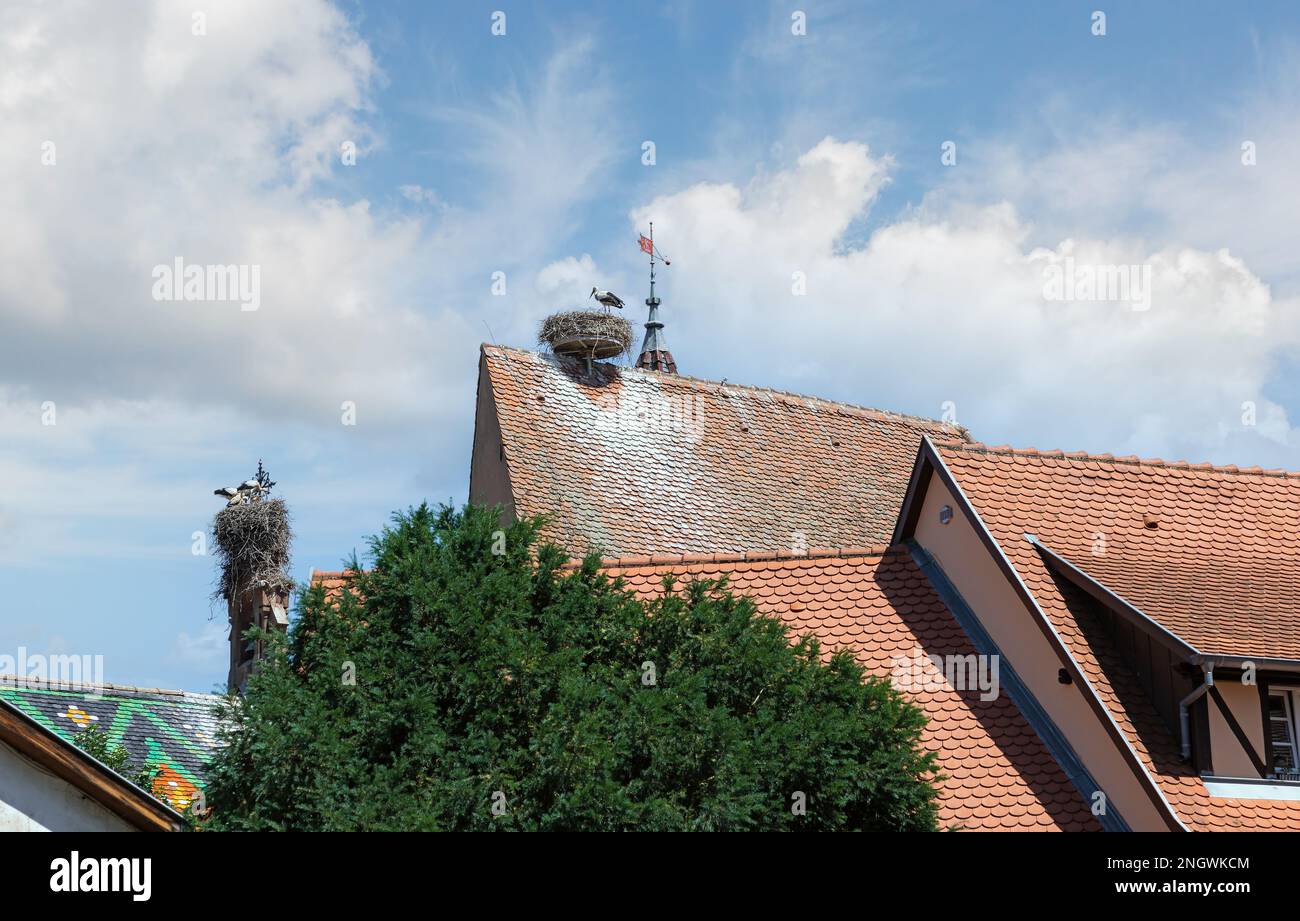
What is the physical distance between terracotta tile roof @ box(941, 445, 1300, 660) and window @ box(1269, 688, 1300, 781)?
→ 2.25 ft

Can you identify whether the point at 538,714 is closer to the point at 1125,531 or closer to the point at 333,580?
the point at 333,580

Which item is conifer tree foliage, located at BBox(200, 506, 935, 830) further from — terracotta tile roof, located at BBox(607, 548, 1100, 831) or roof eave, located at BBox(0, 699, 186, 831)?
terracotta tile roof, located at BBox(607, 548, 1100, 831)

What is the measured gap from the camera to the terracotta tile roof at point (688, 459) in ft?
72.9

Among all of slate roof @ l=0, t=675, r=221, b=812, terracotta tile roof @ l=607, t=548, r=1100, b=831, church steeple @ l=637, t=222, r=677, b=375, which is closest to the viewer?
terracotta tile roof @ l=607, t=548, r=1100, b=831

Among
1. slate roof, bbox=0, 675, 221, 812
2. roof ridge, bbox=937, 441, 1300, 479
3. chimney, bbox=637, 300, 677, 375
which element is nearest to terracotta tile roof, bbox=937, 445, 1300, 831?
roof ridge, bbox=937, 441, 1300, 479

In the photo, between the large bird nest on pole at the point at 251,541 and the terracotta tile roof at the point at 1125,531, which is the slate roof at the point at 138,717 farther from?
the terracotta tile roof at the point at 1125,531

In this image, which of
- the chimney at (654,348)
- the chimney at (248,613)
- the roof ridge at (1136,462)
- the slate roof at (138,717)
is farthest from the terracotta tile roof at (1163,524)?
the chimney at (654,348)

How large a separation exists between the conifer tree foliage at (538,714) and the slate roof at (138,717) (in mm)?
12382

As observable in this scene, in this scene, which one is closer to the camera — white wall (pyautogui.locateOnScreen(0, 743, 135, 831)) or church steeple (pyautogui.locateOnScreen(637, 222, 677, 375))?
white wall (pyautogui.locateOnScreen(0, 743, 135, 831))

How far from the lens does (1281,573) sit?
17.4 meters

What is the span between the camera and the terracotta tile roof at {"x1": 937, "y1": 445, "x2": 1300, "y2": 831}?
1528 cm
